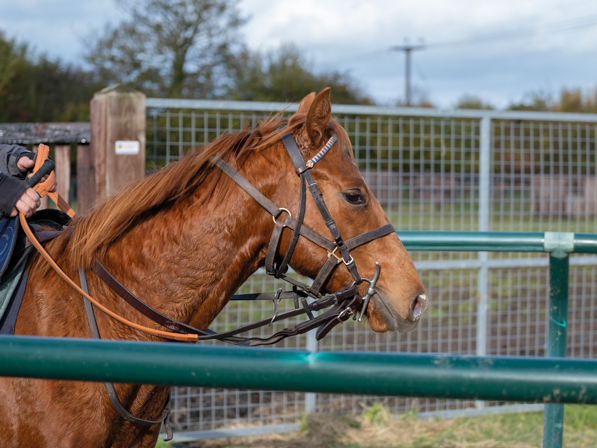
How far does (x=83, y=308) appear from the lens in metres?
1.96

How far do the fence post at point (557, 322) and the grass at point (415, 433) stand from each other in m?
1.67

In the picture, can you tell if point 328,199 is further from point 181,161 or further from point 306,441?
point 306,441

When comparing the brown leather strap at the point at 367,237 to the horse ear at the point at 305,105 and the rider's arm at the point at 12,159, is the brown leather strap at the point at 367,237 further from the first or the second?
the rider's arm at the point at 12,159

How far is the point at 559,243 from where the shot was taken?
234 centimetres

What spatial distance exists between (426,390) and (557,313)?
6.07 feet

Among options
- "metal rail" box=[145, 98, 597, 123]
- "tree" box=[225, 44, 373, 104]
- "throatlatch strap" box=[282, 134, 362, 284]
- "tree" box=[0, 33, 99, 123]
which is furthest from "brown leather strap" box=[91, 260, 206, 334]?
"tree" box=[225, 44, 373, 104]

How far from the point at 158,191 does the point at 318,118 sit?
0.71 metres

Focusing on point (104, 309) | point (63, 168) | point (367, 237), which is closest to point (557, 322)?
point (367, 237)

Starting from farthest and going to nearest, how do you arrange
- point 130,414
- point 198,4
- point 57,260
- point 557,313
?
1. point 198,4
2. point 557,313
3. point 57,260
4. point 130,414

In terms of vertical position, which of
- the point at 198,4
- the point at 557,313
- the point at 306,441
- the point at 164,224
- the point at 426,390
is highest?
the point at 198,4

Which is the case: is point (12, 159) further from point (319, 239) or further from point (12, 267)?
point (319, 239)

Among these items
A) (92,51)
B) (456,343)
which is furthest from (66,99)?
(456,343)

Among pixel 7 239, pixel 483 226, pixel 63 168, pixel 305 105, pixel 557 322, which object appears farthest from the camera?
pixel 483 226

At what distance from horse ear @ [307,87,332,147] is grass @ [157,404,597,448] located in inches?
107
